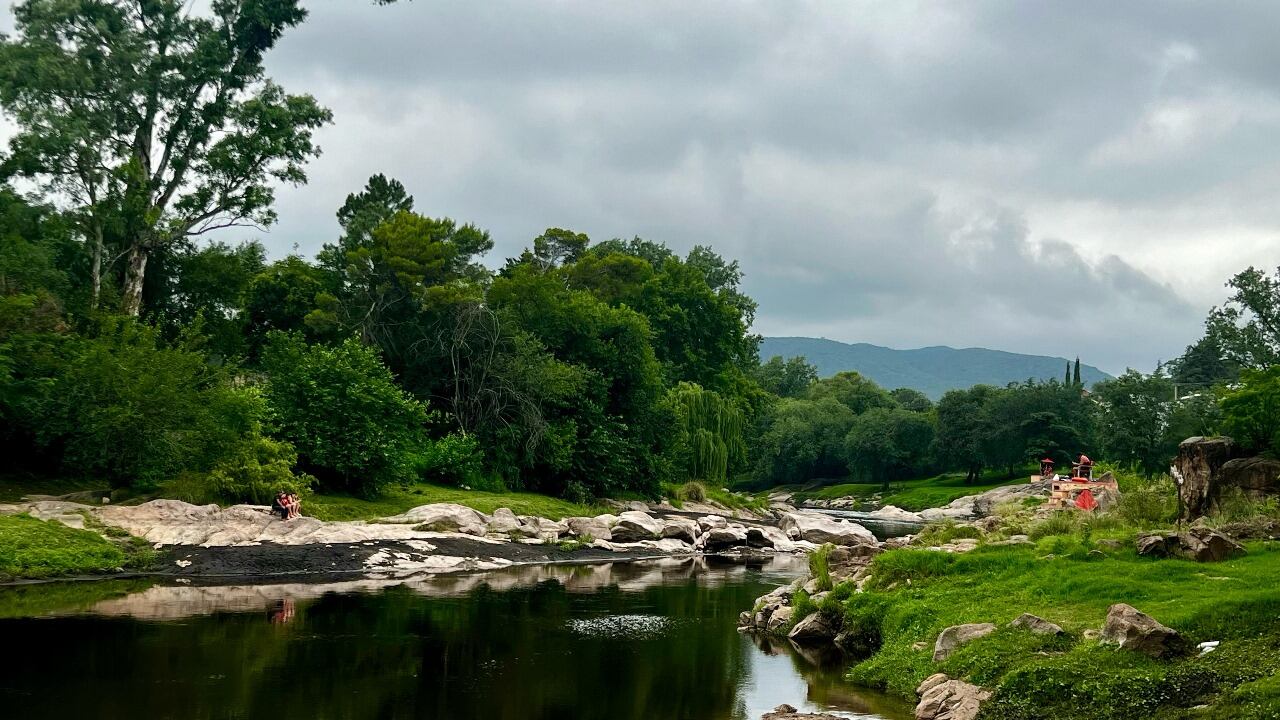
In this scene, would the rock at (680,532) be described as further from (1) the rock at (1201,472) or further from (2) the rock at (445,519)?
(1) the rock at (1201,472)

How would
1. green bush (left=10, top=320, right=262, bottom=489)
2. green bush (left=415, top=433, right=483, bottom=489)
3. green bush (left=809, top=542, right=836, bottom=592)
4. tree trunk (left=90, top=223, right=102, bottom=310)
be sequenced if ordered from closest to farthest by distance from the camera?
green bush (left=809, top=542, right=836, bottom=592)
green bush (left=10, top=320, right=262, bottom=489)
tree trunk (left=90, top=223, right=102, bottom=310)
green bush (left=415, top=433, right=483, bottom=489)

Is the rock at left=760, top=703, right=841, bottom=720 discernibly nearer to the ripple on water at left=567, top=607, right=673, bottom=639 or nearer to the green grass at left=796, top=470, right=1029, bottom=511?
the ripple on water at left=567, top=607, right=673, bottom=639

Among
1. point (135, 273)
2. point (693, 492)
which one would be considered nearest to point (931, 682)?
point (135, 273)

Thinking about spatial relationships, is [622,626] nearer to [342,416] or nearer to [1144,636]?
[1144,636]

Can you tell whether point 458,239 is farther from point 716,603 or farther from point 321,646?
point 321,646

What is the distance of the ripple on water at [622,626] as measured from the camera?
24297 mm

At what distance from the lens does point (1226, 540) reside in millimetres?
19891

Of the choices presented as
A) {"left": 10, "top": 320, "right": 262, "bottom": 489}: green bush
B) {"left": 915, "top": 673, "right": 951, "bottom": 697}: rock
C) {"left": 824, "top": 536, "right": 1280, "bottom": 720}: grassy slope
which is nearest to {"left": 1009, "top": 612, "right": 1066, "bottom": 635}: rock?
{"left": 824, "top": 536, "right": 1280, "bottom": 720}: grassy slope

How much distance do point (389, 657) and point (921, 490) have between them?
90447 millimetres

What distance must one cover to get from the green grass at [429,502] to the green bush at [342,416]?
3.24ft

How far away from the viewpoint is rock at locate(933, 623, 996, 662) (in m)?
17.0

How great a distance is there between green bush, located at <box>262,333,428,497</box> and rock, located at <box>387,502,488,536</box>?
2.92m

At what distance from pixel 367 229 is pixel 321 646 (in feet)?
170

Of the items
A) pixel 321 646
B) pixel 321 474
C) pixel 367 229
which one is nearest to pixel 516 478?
pixel 321 474
